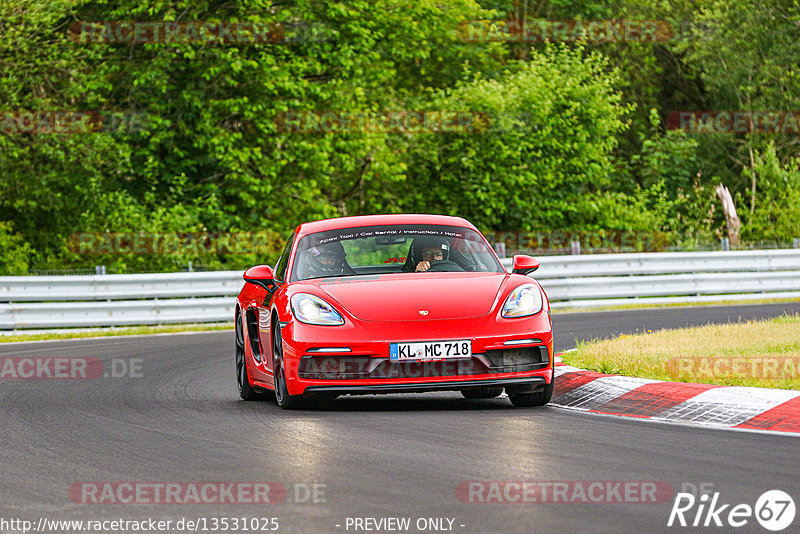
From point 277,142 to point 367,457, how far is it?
84.3ft

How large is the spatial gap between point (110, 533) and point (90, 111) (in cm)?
2723

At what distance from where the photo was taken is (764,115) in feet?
170

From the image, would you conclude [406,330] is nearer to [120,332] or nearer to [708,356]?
[708,356]

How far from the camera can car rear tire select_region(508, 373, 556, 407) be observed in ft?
31.6

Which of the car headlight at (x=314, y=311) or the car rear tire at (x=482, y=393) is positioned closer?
the car headlight at (x=314, y=311)

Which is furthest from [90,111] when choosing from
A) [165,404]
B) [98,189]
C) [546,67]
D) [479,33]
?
[165,404]

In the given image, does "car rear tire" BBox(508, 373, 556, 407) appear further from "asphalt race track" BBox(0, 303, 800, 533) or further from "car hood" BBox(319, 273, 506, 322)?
"car hood" BBox(319, 273, 506, 322)

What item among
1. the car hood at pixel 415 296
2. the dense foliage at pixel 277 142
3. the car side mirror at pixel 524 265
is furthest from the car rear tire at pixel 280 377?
the dense foliage at pixel 277 142

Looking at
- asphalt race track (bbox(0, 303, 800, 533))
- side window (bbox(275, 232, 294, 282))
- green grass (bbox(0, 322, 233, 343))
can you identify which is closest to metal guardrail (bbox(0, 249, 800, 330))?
green grass (bbox(0, 322, 233, 343))

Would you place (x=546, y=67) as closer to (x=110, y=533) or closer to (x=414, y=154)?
(x=414, y=154)

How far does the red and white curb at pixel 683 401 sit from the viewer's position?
8.36 m

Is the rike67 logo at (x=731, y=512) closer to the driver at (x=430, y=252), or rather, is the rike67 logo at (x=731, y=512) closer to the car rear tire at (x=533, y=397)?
the car rear tire at (x=533, y=397)

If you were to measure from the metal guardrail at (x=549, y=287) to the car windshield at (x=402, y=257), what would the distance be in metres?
11.7

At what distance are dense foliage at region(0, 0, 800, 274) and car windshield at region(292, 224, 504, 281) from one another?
714 inches
